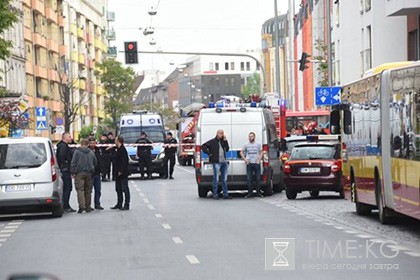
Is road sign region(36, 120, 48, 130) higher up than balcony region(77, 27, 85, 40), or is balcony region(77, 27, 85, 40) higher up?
balcony region(77, 27, 85, 40)

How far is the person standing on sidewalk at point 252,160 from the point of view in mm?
36281

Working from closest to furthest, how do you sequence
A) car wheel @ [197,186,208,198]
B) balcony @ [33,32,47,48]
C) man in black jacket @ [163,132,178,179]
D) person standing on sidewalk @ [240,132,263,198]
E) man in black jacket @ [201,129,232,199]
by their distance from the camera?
man in black jacket @ [201,129,232,199], person standing on sidewalk @ [240,132,263,198], car wheel @ [197,186,208,198], man in black jacket @ [163,132,178,179], balcony @ [33,32,47,48]

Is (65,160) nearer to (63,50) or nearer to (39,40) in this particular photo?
(39,40)

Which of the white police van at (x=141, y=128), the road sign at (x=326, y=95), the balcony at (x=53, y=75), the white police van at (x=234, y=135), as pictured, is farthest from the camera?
the balcony at (x=53, y=75)

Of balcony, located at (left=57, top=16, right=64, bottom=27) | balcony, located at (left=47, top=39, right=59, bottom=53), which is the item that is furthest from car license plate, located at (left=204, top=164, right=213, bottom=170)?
balcony, located at (left=57, top=16, right=64, bottom=27)

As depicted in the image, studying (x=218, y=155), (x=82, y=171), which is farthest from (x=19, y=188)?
(x=218, y=155)

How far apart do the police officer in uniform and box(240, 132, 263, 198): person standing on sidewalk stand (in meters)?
16.2

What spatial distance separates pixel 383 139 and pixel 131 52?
1292 inches

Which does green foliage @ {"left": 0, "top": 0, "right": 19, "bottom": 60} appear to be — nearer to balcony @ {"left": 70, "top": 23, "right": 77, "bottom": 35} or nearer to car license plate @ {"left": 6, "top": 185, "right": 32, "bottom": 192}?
car license plate @ {"left": 6, "top": 185, "right": 32, "bottom": 192}

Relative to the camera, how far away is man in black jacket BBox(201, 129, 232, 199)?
118 ft

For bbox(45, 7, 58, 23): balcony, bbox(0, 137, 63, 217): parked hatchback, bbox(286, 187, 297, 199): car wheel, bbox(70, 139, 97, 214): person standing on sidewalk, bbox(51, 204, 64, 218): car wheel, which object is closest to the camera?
bbox(0, 137, 63, 217): parked hatchback

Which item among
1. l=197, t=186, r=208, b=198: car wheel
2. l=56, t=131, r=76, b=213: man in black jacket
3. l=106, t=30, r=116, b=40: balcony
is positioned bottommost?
l=197, t=186, r=208, b=198: car wheel

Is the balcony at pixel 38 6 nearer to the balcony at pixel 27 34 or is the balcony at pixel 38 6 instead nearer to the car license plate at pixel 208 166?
the balcony at pixel 27 34

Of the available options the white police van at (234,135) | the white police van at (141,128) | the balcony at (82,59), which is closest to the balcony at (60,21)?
the balcony at (82,59)
